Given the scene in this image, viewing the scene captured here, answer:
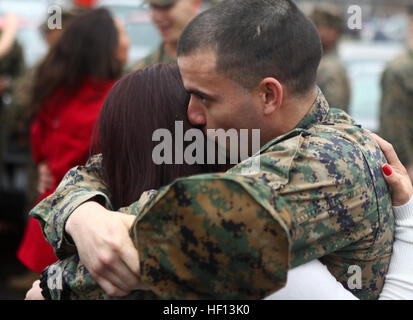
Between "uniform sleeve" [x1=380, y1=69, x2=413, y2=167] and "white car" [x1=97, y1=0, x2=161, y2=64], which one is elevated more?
"white car" [x1=97, y1=0, x2=161, y2=64]

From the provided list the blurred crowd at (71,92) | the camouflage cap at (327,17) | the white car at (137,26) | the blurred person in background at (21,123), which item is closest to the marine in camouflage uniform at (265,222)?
the blurred crowd at (71,92)

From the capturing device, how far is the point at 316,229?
1383 mm

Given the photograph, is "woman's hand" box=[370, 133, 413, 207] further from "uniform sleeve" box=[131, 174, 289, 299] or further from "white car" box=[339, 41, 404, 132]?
"white car" box=[339, 41, 404, 132]

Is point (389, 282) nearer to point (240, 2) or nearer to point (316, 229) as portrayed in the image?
point (316, 229)

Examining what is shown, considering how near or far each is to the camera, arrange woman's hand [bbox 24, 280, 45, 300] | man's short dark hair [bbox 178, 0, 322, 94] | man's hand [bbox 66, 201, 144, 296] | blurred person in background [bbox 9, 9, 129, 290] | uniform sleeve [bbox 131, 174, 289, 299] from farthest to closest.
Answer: blurred person in background [bbox 9, 9, 129, 290] → woman's hand [bbox 24, 280, 45, 300] → man's short dark hair [bbox 178, 0, 322, 94] → man's hand [bbox 66, 201, 144, 296] → uniform sleeve [bbox 131, 174, 289, 299]

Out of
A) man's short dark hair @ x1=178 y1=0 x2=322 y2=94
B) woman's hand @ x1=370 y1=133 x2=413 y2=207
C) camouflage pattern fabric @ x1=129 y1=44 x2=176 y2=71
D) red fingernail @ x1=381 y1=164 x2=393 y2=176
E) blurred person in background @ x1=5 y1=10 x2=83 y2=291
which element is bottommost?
blurred person in background @ x1=5 y1=10 x2=83 y2=291

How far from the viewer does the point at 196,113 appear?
1634 mm

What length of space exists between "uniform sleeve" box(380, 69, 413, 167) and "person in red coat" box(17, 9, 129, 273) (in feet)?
7.76

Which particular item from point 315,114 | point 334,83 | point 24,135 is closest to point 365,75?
point 334,83

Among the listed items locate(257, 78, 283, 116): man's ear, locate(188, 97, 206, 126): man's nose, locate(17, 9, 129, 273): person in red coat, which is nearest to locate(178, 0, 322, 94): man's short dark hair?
locate(257, 78, 283, 116): man's ear

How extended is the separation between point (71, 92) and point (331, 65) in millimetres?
A: 2490

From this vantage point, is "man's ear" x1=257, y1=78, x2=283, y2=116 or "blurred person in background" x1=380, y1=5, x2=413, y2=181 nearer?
"man's ear" x1=257, y1=78, x2=283, y2=116

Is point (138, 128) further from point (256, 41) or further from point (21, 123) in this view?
point (21, 123)

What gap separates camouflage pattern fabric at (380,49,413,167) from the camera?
4.78 m
